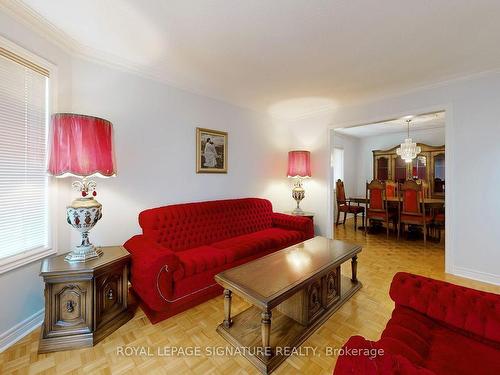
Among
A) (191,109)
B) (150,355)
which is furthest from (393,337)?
(191,109)

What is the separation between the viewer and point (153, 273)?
1742mm

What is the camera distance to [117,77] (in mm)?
2303

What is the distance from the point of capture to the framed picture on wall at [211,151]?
9.74 feet

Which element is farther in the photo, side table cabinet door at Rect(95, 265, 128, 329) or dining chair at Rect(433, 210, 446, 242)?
dining chair at Rect(433, 210, 446, 242)

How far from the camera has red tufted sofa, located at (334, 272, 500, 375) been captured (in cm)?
70

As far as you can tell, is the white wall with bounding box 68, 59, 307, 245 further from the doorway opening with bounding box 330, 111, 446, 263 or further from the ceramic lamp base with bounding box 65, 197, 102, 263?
the doorway opening with bounding box 330, 111, 446, 263

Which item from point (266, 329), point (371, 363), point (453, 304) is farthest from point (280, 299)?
point (453, 304)

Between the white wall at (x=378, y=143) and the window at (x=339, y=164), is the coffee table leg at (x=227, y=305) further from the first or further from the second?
the white wall at (x=378, y=143)

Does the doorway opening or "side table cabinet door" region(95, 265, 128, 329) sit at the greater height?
the doorway opening

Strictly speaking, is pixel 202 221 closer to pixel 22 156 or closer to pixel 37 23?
pixel 22 156

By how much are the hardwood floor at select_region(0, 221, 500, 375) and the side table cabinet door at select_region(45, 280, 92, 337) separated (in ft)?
0.46

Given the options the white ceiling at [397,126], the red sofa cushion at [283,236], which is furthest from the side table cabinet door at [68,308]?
the white ceiling at [397,126]

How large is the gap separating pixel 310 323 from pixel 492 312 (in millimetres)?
1082

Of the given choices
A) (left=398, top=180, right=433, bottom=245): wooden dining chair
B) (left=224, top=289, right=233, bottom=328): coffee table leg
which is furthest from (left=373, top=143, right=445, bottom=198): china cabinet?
(left=224, top=289, right=233, bottom=328): coffee table leg
